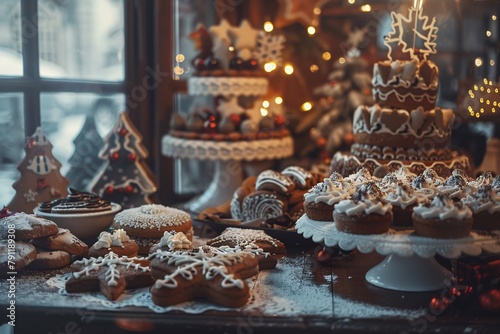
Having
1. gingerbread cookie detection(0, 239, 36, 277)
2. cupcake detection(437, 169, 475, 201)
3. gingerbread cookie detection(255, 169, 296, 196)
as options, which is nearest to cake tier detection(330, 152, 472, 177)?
gingerbread cookie detection(255, 169, 296, 196)

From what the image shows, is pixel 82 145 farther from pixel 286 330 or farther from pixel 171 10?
pixel 286 330

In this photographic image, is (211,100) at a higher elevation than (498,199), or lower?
higher

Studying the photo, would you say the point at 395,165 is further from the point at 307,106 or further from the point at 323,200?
the point at 307,106

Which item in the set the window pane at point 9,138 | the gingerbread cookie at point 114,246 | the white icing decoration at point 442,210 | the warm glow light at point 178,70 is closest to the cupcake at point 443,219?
the white icing decoration at point 442,210

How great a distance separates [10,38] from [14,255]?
96 centimetres

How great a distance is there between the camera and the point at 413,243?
145 cm

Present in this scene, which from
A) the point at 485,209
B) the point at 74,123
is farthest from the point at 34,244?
the point at 485,209

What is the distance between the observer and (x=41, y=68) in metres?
2.43

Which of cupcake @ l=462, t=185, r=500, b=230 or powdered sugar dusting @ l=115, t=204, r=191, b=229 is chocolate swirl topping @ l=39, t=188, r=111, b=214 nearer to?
powdered sugar dusting @ l=115, t=204, r=191, b=229

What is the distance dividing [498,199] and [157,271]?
76 centimetres

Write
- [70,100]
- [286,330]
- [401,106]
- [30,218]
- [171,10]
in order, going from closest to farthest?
[286,330] → [30,218] → [401,106] → [70,100] → [171,10]

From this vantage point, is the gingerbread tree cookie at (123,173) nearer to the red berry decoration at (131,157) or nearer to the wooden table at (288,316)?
the red berry decoration at (131,157)

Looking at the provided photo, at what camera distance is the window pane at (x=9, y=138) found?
2.30m

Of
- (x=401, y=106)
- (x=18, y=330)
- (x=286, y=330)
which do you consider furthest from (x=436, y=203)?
(x=18, y=330)
